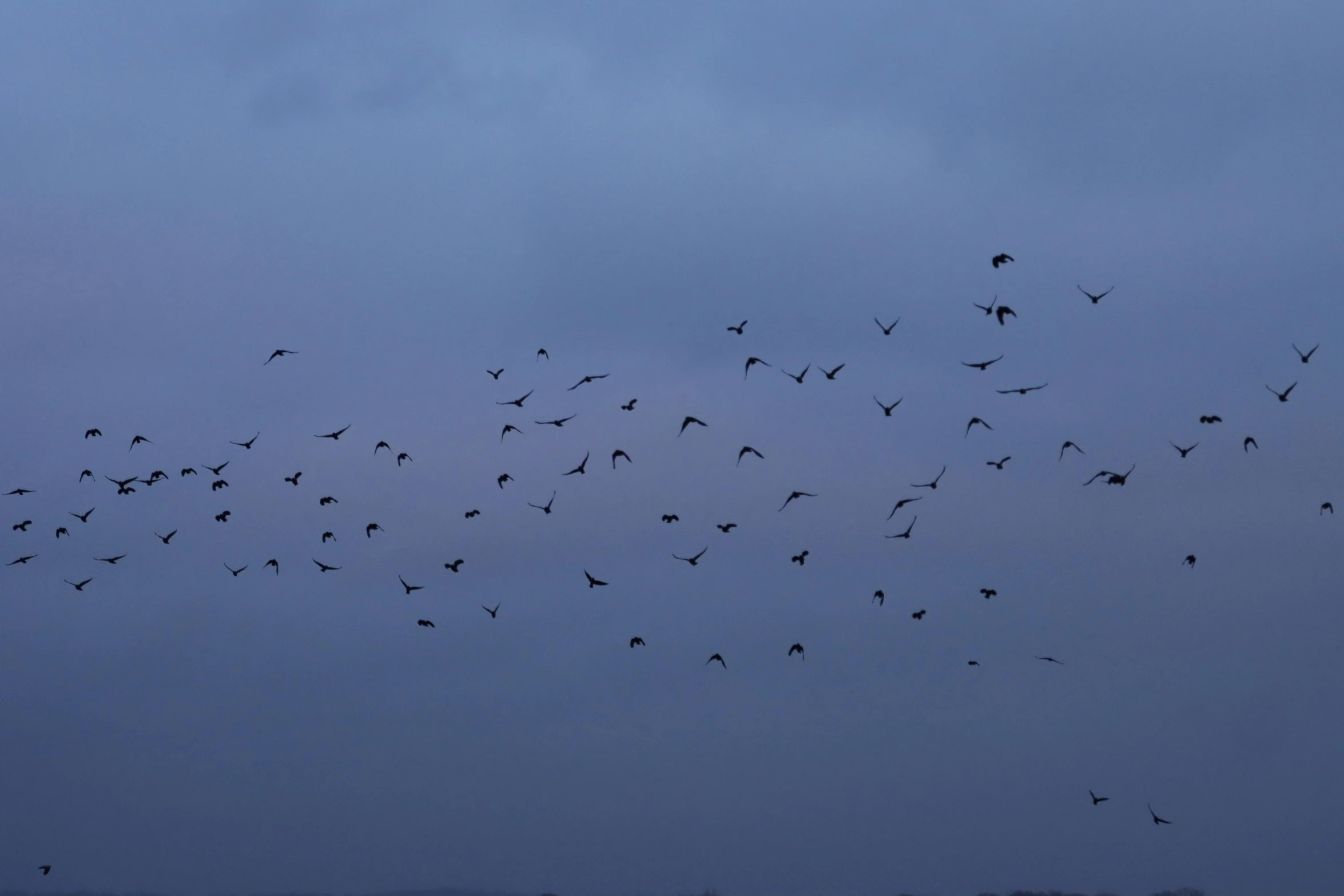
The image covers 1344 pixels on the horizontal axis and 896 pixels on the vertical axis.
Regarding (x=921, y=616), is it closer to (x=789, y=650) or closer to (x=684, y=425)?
(x=789, y=650)

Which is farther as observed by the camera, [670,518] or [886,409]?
[670,518]

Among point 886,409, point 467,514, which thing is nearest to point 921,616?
point 886,409

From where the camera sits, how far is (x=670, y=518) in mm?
90938

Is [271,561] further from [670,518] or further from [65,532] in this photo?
[670,518]

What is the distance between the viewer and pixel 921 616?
9225cm

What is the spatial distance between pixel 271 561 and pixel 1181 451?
67.0 metres

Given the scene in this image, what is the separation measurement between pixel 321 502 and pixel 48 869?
5467 centimetres

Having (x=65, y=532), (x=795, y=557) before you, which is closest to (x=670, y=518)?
(x=795, y=557)

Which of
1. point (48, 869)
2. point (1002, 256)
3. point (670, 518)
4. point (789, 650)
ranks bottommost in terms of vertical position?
point (48, 869)

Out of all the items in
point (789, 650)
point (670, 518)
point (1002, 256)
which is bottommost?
point (789, 650)

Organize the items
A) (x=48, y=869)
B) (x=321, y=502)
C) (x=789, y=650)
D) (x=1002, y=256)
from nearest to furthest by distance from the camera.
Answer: (x=1002, y=256), (x=789, y=650), (x=321, y=502), (x=48, y=869)

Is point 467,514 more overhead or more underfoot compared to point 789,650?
more overhead

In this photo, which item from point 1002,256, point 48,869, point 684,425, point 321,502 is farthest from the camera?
point 48,869

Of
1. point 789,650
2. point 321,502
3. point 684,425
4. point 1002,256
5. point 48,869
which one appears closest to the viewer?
point 1002,256
